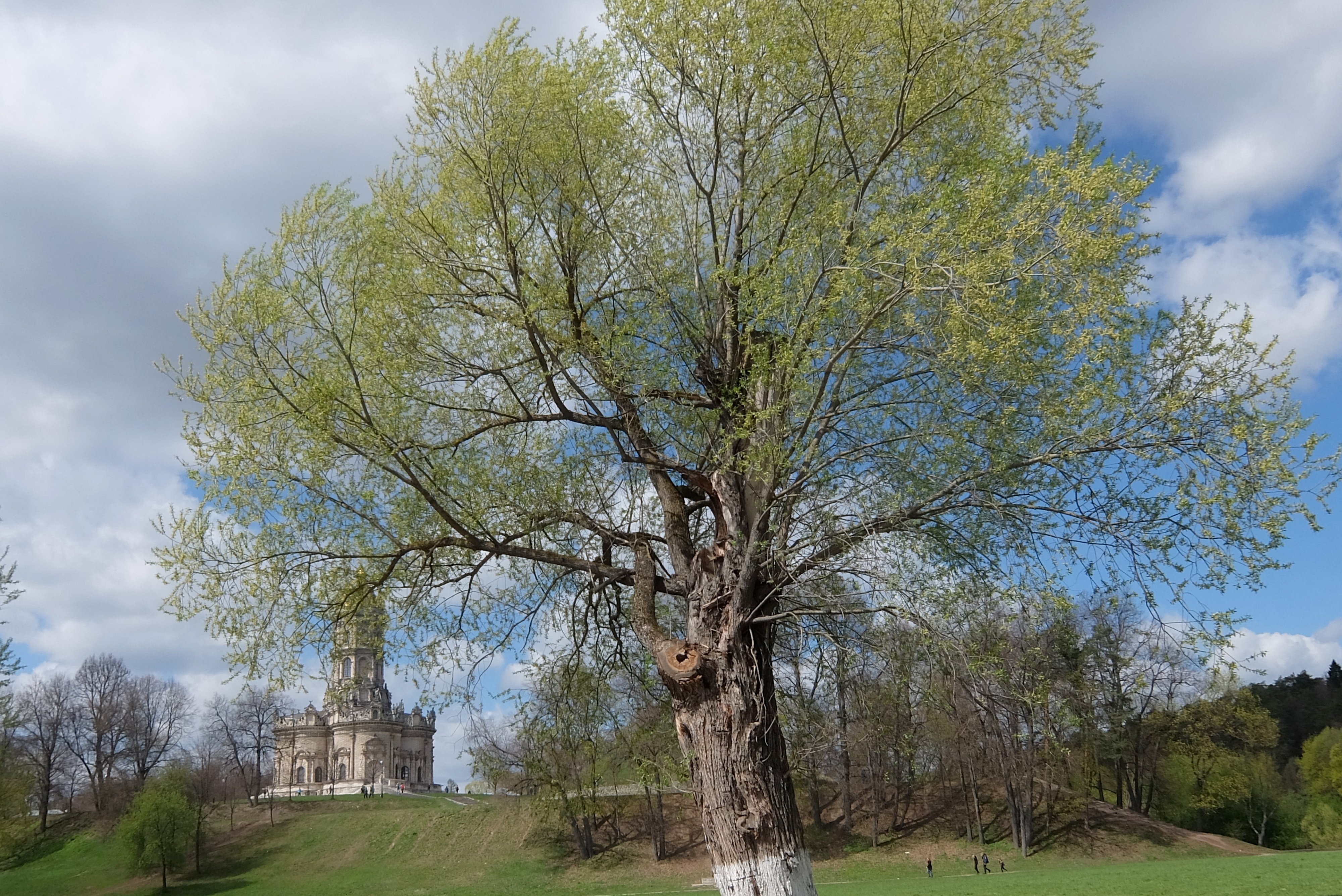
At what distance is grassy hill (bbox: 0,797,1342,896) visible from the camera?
1436 inches

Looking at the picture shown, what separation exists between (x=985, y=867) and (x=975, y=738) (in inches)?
384

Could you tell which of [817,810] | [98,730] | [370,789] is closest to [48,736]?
[98,730]

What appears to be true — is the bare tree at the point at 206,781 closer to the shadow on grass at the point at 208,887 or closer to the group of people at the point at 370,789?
the shadow on grass at the point at 208,887

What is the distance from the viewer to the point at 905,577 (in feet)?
27.7

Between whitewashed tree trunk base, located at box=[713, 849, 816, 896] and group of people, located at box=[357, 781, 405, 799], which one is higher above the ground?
whitewashed tree trunk base, located at box=[713, 849, 816, 896]

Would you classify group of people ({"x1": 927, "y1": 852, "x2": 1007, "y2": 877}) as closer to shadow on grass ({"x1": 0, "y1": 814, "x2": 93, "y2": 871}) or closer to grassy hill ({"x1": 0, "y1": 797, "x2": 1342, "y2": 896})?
grassy hill ({"x1": 0, "y1": 797, "x2": 1342, "y2": 896})

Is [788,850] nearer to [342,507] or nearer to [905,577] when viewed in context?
[905,577]

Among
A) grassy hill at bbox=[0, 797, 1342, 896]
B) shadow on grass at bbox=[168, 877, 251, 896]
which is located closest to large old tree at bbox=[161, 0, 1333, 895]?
grassy hill at bbox=[0, 797, 1342, 896]

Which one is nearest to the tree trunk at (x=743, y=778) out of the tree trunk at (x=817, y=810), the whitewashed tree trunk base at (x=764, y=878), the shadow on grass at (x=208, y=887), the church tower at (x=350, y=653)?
the whitewashed tree trunk base at (x=764, y=878)

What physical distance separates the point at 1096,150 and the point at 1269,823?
55.1 meters

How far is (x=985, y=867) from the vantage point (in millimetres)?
38719

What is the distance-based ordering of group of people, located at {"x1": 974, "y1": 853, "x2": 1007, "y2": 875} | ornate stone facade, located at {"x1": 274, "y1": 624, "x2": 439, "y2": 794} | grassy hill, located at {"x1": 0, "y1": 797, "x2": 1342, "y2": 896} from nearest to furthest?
grassy hill, located at {"x1": 0, "y1": 797, "x2": 1342, "y2": 896}
group of people, located at {"x1": 974, "y1": 853, "x2": 1007, "y2": 875}
ornate stone facade, located at {"x1": 274, "y1": 624, "x2": 439, "y2": 794}

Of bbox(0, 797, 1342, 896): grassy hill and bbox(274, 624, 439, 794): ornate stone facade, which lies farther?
bbox(274, 624, 439, 794): ornate stone facade

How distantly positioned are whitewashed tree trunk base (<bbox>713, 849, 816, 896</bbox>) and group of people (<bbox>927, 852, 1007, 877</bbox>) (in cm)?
3335
